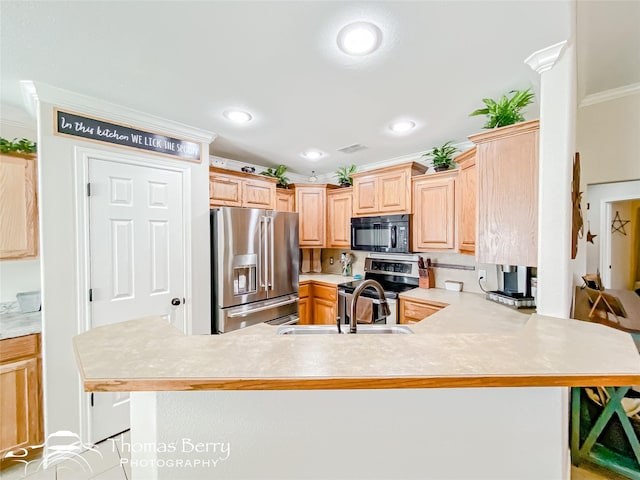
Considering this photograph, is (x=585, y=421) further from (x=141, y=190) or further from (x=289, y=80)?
(x=141, y=190)

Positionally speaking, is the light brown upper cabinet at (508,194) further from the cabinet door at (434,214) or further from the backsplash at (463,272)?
the backsplash at (463,272)

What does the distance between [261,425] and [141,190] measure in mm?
2089

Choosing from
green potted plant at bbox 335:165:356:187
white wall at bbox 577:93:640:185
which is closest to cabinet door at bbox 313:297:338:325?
green potted plant at bbox 335:165:356:187

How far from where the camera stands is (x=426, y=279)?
2.98 meters

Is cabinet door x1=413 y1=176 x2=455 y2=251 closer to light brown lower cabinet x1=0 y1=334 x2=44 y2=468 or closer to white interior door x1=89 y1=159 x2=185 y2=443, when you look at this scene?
white interior door x1=89 y1=159 x2=185 y2=443

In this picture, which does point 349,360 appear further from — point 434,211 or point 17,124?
point 17,124

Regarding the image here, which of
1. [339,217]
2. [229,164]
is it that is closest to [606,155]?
[339,217]

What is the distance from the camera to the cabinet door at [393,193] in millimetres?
2922

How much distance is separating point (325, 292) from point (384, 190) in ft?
5.09

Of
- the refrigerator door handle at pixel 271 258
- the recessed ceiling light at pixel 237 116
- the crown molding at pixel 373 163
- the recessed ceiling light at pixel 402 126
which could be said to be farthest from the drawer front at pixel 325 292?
the recessed ceiling light at pixel 237 116

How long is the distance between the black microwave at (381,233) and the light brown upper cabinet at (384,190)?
0.31 ft

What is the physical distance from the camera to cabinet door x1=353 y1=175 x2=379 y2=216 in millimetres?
3176

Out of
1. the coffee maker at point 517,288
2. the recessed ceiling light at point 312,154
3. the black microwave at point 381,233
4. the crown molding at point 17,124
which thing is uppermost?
the recessed ceiling light at point 312,154

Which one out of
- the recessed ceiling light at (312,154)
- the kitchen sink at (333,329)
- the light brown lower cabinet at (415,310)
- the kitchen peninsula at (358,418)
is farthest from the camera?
the recessed ceiling light at (312,154)
